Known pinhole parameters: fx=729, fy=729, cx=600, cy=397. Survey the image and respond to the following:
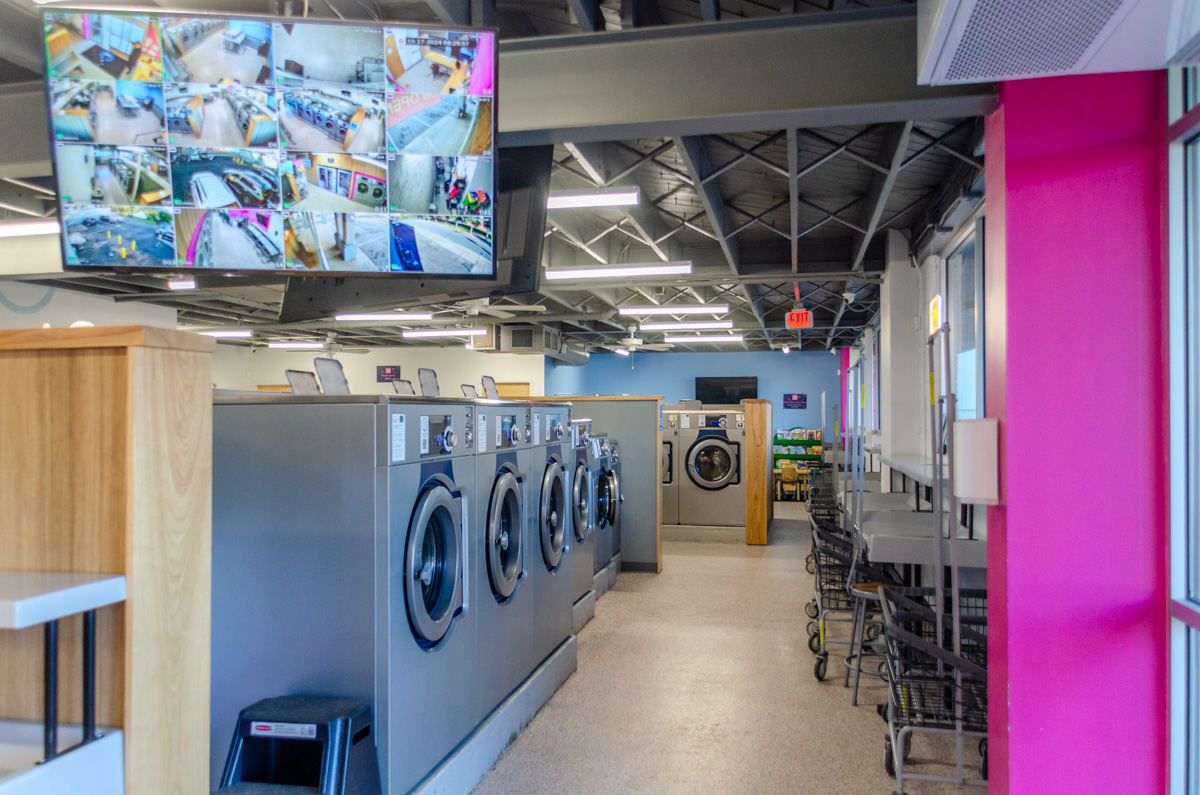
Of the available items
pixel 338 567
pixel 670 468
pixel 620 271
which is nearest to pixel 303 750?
pixel 338 567

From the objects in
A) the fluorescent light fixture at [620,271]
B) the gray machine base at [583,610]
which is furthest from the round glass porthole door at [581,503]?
the fluorescent light fixture at [620,271]

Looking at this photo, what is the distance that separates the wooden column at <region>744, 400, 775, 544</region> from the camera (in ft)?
30.1

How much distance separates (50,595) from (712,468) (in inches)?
340

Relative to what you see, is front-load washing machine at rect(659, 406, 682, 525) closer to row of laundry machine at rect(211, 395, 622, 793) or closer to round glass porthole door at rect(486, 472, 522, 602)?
round glass porthole door at rect(486, 472, 522, 602)

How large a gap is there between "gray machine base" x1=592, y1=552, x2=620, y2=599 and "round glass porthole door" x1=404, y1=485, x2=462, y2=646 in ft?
10.9

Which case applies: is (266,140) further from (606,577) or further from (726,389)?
(726,389)

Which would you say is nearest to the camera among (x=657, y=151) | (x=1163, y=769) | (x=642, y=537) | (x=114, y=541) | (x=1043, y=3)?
(x=114, y=541)

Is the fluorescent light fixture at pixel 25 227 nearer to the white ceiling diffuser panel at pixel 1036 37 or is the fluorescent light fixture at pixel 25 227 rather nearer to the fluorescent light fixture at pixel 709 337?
the white ceiling diffuser panel at pixel 1036 37

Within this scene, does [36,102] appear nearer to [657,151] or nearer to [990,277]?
[657,151]

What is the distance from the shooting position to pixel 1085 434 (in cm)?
249

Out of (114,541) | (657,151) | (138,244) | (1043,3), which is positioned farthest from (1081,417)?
(657,151)

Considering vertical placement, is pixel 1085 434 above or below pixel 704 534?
above

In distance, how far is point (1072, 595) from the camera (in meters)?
2.49

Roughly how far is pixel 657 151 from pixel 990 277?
3.15 m
